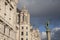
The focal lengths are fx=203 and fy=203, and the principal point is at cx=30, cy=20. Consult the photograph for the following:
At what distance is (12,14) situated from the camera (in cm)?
3772

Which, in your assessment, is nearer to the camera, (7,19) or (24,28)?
(7,19)

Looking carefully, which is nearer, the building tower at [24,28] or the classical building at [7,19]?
the classical building at [7,19]

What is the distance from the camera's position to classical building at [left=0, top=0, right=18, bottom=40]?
31.3 metres

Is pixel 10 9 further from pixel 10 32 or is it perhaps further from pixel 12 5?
pixel 10 32

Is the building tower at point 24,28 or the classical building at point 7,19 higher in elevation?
the classical building at point 7,19

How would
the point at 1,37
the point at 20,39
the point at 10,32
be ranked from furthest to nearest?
the point at 20,39 < the point at 10,32 < the point at 1,37

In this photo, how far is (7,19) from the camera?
113 ft

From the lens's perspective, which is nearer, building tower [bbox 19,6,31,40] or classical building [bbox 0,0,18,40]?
classical building [bbox 0,0,18,40]

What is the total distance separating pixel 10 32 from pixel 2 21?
5555 millimetres

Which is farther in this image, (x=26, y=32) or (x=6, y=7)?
(x=26, y=32)

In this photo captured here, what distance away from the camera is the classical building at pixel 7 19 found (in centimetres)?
3128

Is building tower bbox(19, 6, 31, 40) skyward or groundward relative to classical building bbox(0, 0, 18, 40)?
groundward

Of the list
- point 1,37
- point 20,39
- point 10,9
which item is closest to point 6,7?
point 10,9

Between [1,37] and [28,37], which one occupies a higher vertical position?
[1,37]
